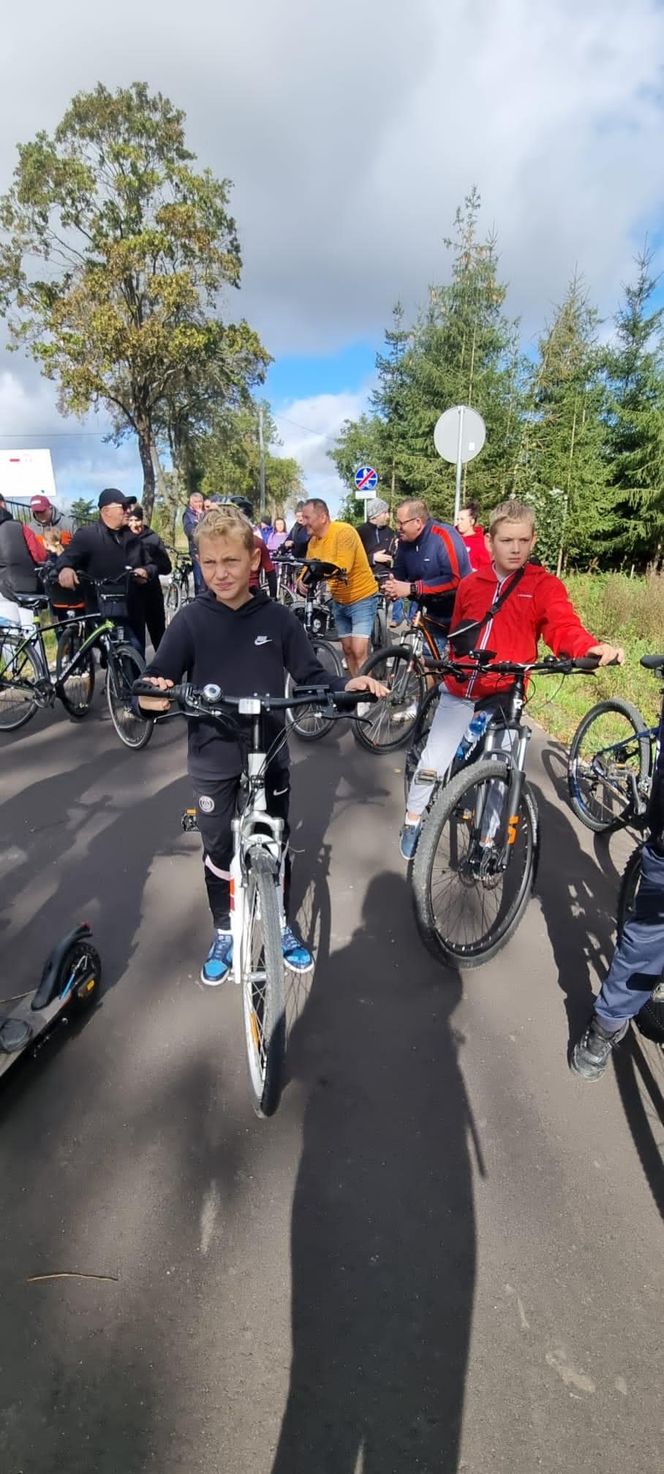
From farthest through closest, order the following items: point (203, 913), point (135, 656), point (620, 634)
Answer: point (620, 634) < point (135, 656) < point (203, 913)

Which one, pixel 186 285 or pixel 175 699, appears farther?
pixel 186 285

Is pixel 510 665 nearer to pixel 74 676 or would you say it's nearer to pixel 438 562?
pixel 438 562

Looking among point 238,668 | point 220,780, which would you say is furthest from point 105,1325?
point 238,668

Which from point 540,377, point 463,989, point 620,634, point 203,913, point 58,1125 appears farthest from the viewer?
point 540,377

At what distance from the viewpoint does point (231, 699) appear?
2.36 m

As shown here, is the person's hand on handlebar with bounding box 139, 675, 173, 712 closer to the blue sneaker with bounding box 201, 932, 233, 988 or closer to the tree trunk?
the blue sneaker with bounding box 201, 932, 233, 988

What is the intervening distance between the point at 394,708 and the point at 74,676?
3.31 metres

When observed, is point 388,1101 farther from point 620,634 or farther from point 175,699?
point 620,634

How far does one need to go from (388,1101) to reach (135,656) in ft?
15.4

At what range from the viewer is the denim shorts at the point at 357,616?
20.6ft

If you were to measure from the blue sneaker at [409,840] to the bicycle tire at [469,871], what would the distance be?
0.60 meters

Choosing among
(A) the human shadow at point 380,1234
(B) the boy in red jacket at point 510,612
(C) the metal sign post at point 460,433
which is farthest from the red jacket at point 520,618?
(C) the metal sign post at point 460,433

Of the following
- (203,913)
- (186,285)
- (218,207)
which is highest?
(218,207)

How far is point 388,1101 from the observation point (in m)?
2.42
